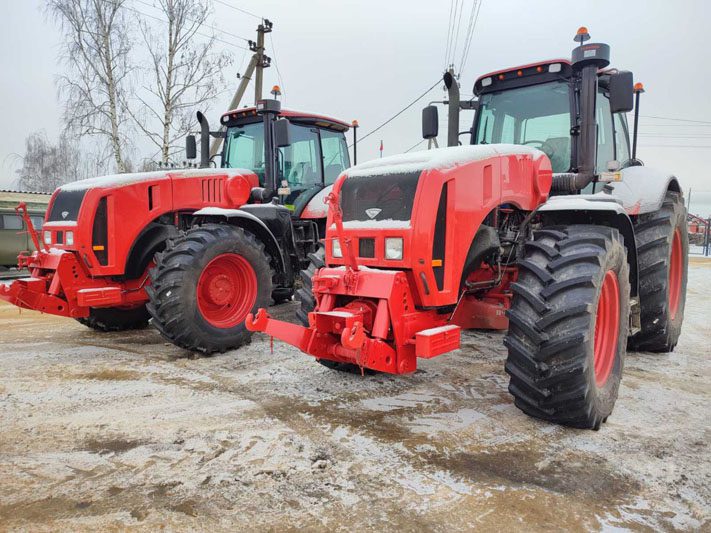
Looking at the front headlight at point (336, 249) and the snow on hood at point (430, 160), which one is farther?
the front headlight at point (336, 249)

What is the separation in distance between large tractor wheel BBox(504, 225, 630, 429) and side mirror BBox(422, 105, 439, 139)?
1909 mm

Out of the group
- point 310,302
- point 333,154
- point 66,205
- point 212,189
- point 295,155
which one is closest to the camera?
point 310,302

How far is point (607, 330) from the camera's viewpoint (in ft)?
13.0

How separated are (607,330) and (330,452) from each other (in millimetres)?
2258

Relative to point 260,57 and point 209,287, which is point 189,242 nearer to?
point 209,287

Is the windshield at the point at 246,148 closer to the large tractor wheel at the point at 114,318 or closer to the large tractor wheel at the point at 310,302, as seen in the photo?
the large tractor wheel at the point at 114,318

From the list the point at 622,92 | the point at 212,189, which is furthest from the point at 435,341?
the point at 212,189

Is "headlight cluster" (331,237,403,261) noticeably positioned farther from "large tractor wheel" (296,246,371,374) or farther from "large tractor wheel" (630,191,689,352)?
"large tractor wheel" (630,191,689,352)

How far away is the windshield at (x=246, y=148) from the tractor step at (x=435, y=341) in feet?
14.3

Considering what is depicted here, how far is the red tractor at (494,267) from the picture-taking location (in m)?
3.29

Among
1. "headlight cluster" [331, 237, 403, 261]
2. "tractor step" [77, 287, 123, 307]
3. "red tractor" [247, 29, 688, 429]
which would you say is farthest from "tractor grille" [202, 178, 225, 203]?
"headlight cluster" [331, 237, 403, 261]

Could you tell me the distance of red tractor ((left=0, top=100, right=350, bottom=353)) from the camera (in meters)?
5.30

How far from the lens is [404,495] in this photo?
2.67m

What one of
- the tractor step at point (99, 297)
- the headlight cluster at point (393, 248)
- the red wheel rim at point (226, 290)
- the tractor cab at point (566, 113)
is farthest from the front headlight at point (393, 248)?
the tractor step at point (99, 297)
